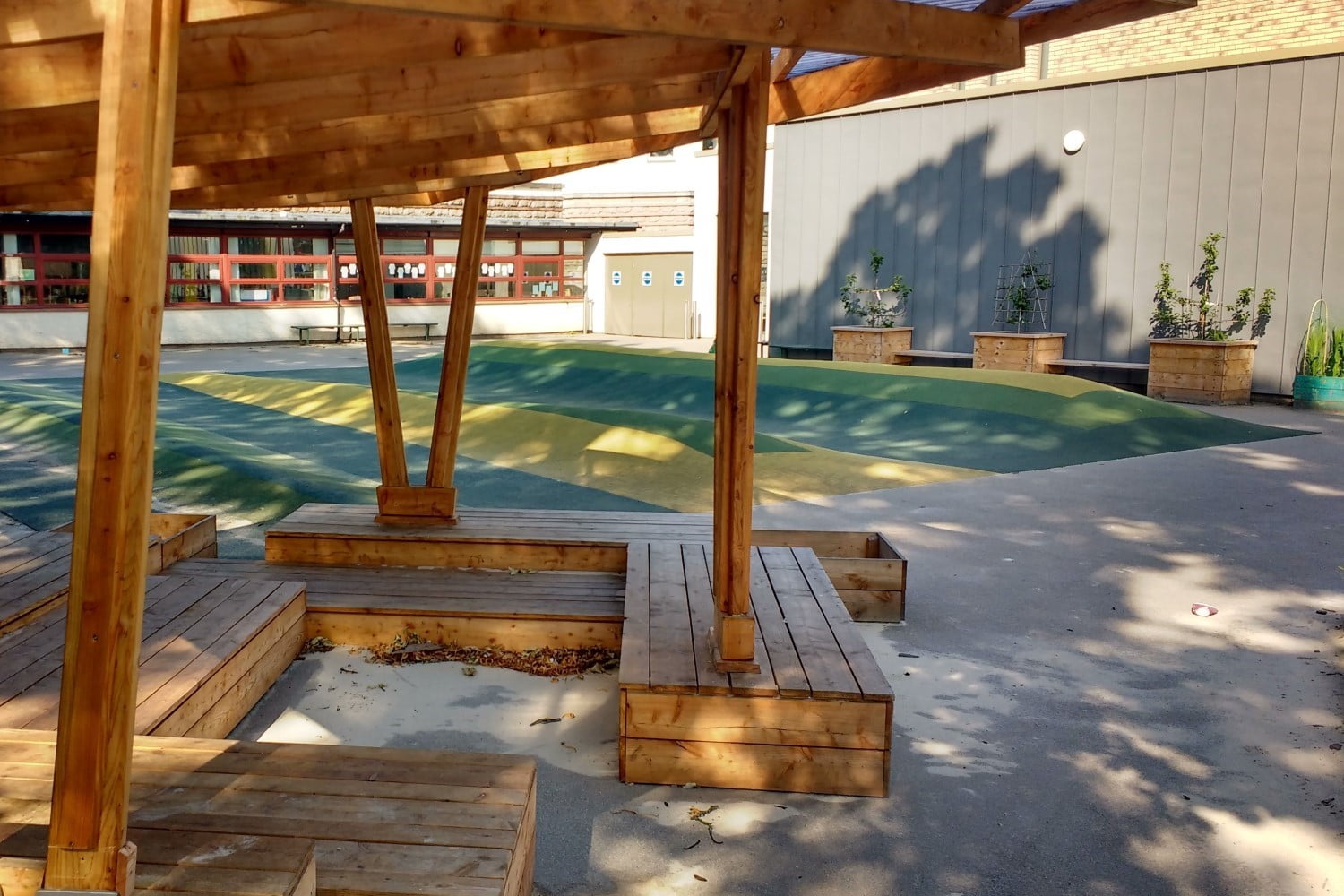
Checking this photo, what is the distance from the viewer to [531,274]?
27.6 m

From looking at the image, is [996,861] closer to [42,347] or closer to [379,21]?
[379,21]

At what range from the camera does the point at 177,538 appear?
232 inches

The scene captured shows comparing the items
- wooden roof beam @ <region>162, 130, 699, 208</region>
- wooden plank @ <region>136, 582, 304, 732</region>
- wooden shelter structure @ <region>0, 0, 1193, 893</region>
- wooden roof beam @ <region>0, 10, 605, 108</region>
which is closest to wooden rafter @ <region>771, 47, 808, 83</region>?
wooden shelter structure @ <region>0, 0, 1193, 893</region>

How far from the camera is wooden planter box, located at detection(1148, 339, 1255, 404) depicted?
13.9 meters

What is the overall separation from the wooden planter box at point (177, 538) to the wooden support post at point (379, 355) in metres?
1.03

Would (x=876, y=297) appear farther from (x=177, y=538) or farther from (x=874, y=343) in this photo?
(x=177, y=538)

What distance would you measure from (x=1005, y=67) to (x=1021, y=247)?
43.6ft

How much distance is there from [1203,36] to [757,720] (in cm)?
1918

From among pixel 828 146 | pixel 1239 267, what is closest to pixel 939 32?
pixel 1239 267

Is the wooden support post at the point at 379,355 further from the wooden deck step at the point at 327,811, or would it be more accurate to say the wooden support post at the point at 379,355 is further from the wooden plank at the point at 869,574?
the wooden deck step at the point at 327,811

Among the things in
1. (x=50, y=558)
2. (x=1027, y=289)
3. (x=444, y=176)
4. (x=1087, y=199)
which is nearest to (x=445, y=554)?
(x=50, y=558)

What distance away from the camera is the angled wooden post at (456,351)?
6102 mm

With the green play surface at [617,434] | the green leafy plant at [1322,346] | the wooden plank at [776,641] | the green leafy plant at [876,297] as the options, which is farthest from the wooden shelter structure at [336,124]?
the green leafy plant at [876,297]

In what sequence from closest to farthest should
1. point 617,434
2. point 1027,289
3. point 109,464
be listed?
point 109,464 < point 617,434 < point 1027,289
